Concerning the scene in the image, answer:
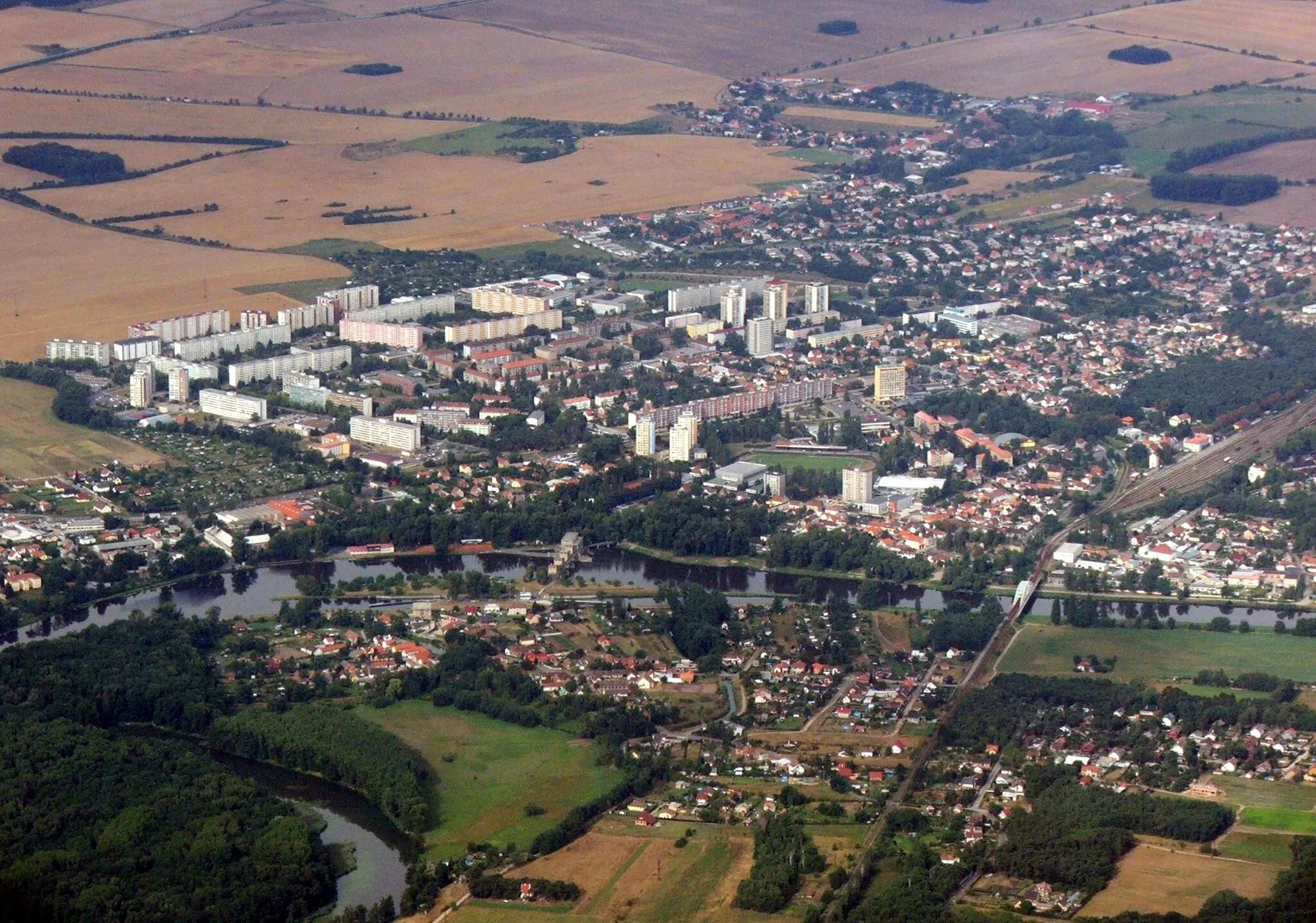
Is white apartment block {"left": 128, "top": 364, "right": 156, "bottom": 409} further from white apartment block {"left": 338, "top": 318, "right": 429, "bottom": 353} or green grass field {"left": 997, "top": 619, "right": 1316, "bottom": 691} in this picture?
green grass field {"left": 997, "top": 619, "right": 1316, "bottom": 691}

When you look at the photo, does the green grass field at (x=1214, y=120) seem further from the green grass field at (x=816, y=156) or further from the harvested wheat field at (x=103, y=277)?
the harvested wheat field at (x=103, y=277)

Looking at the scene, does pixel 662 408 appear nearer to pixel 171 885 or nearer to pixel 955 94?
pixel 171 885

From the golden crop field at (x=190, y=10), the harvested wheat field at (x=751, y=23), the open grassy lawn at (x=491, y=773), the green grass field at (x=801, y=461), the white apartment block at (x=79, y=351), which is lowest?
the green grass field at (x=801, y=461)

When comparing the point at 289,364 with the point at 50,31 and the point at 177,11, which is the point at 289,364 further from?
the point at 177,11

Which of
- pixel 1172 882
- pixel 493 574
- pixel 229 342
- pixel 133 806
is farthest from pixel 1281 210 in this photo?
pixel 133 806

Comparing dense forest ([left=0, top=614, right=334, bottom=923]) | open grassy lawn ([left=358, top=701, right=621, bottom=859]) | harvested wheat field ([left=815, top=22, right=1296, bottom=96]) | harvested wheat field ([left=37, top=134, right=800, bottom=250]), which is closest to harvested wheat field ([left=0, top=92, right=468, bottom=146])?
harvested wheat field ([left=37, top=134, right=800, bottom=250])

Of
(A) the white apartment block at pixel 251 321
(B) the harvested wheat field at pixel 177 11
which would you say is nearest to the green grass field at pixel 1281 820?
(A) the white apartment block at pixel 251 321
